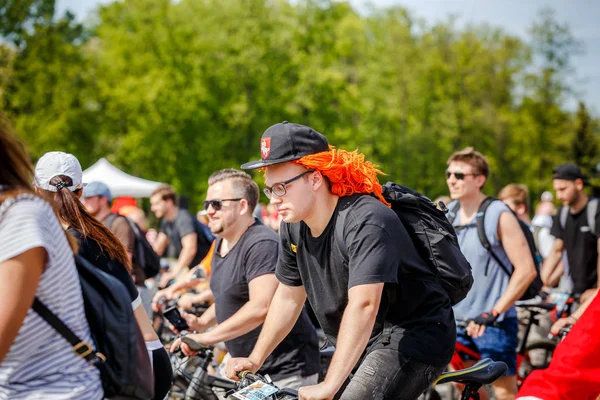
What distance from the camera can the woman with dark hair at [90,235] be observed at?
3396 mm

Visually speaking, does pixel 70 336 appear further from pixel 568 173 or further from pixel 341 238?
pixel 568 173

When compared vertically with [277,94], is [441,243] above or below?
below

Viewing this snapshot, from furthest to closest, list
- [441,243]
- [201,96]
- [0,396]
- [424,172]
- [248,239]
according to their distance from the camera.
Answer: [424,172] → [201,96] → [248,239] → [441,243] → [0,396]

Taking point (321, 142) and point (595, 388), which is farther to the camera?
point (321, 142)

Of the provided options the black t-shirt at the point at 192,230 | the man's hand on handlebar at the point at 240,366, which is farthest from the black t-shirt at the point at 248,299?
the black t-shirt at the point at 192,230

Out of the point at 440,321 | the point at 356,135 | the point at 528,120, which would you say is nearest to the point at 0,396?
the point at 440,321

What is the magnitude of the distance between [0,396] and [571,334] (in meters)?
1.77

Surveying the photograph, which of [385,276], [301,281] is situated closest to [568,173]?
[301,281]

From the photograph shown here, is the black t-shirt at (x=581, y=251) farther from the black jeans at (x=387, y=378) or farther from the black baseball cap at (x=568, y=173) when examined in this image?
the black jeans at (x=387, y=378)

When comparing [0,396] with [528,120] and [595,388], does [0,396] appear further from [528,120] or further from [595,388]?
[528,120]

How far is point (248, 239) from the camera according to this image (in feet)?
16.3

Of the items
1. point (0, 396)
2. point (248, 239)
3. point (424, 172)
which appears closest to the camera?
point (0, 396)

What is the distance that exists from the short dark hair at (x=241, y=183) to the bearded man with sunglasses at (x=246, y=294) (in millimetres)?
12

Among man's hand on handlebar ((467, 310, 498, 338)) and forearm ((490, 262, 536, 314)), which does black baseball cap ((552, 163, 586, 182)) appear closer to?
forearm ((490, 262, 536, 314))
